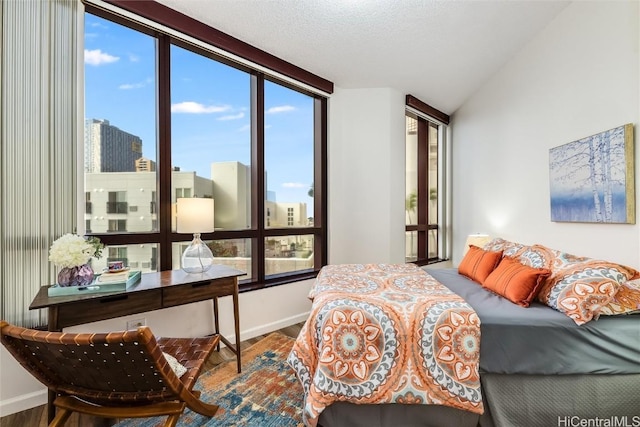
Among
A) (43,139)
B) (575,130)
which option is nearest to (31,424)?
(43,139)

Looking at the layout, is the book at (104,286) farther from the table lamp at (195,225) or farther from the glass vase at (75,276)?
the table lamp at (195,225)

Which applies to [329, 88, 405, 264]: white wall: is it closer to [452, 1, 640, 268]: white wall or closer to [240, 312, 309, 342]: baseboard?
[240, 312, 309, 342]: baseboard

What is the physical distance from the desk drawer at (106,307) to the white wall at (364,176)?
2.27 m

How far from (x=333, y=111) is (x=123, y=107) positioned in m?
2.29

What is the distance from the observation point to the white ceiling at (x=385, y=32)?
92.3 inches

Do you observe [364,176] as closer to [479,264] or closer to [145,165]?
[479,264]

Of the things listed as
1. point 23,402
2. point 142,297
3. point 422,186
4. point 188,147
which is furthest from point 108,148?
point 422,186

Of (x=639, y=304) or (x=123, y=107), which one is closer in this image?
(x=639, y=304)

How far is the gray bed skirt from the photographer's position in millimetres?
1545

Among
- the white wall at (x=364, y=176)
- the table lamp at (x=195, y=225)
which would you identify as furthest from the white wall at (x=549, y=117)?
the table lamp at (x=195, y=225)

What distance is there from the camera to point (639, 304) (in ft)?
5.29

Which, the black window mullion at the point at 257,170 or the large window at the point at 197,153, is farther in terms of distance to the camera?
the black window mullion at the point at 257,170

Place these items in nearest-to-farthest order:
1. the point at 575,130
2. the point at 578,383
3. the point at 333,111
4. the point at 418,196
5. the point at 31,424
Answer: the point at 578,383 → the point at 31,424 → the point at 575,130 → the point at 333,111 → the point at 418,196

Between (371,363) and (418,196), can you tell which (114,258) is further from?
(418,196)
